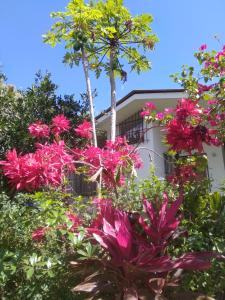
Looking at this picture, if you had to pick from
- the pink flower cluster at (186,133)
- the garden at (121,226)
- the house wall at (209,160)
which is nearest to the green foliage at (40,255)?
the garden at (121,226)

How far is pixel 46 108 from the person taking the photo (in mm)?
9961

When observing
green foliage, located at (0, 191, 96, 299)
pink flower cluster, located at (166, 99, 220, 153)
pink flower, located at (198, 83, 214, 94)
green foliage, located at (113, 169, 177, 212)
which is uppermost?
pink flower, located at (198, 83, 214, 94)

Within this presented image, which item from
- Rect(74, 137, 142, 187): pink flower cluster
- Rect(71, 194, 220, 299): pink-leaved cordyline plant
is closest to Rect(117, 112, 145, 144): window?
Rect(74, 137, 142, 187): pink flower cluster

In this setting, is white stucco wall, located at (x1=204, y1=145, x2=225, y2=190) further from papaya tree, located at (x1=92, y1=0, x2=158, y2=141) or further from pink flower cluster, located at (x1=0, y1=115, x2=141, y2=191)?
pink flower cluster, located at (x1=0, y1=115, x2=141, y2=191)

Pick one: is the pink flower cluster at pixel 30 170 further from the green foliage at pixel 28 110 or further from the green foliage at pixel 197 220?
the green foliage at pixel 28 110

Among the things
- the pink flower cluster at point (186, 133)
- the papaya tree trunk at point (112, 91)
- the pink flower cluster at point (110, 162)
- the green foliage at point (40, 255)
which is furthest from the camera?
the papaya tree trunk at point (112, 91)

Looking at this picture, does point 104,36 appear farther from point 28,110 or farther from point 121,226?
point 121,226

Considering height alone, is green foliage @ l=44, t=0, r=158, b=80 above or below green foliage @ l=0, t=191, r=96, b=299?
above

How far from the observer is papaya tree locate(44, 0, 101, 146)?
6484 millimetres

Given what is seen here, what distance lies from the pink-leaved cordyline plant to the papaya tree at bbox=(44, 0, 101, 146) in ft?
11.1

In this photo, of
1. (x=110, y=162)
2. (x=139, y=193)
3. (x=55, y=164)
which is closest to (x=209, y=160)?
(x=139, y=193)

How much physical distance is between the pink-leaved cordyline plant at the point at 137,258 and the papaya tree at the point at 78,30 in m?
3.38

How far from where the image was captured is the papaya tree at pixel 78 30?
648cm

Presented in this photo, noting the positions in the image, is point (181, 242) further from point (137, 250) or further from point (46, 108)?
point (46, 108)
